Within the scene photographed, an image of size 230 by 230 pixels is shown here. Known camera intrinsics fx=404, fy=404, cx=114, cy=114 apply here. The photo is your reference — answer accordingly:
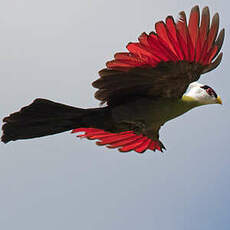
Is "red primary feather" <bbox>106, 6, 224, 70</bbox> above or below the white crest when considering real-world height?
above

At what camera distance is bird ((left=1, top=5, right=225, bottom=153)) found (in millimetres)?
4113

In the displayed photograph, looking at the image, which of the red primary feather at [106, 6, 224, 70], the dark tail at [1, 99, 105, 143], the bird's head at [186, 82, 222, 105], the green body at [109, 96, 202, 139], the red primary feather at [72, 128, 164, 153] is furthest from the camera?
the red primary feather at [72, 128, 164, 153]

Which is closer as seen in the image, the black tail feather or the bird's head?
the black tail feather

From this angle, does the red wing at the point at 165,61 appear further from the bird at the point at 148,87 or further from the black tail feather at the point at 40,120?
the black tail feather at the point at 40,120

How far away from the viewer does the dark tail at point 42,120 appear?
14.7ft

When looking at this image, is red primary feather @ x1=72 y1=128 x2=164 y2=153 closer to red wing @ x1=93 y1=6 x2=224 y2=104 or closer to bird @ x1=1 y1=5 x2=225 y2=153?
bird @ x1=1 y1=5 x2=225 y2=153

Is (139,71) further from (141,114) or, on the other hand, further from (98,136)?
(98,136)

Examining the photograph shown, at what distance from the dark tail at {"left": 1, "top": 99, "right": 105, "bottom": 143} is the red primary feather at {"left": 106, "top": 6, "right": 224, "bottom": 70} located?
760 mm

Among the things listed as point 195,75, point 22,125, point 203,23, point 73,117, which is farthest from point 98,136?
point 203,23

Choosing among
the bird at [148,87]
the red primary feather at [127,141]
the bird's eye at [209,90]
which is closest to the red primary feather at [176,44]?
the bird at [148,87]

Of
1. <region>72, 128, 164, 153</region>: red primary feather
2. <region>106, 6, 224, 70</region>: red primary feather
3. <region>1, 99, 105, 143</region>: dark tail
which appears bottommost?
<region>72, 128, 164, 153</region>: red primary feather

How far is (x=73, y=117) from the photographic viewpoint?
4.68 meters

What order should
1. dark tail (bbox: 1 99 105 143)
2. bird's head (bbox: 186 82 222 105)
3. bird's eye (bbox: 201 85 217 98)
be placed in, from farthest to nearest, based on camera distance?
bird's eye (bbox: 201 85 217 98) < bird's head (bbox: 186 82 222 105) < dark tail (bbox: 1 99 105 143)

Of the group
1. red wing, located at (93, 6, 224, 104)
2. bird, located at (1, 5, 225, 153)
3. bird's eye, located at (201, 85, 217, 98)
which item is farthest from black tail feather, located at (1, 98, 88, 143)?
bird's eye, located at (201, 85, 217, 98)
